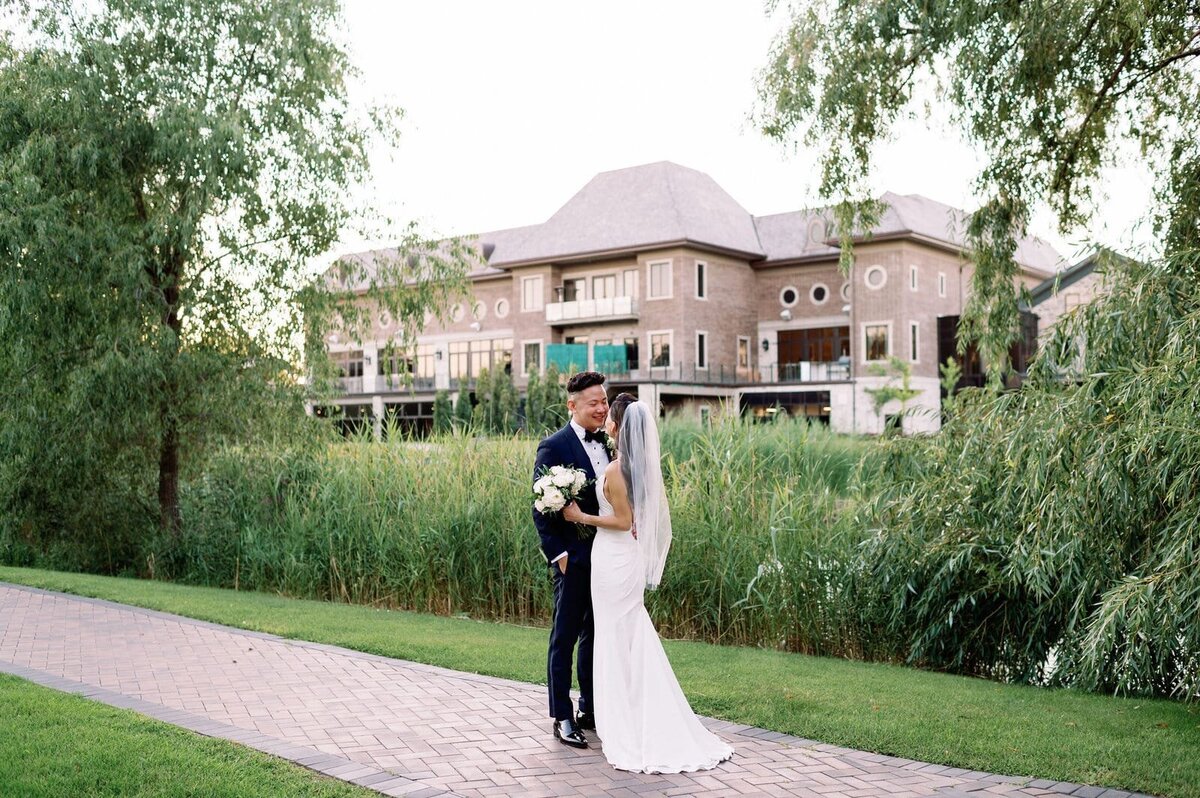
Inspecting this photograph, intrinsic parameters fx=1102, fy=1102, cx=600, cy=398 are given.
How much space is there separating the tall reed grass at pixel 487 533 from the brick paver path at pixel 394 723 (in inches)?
117

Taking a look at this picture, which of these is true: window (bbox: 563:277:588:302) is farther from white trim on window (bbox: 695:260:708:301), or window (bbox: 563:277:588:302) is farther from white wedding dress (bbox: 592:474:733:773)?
white wedding dress (bbox: 592:474:733:773)

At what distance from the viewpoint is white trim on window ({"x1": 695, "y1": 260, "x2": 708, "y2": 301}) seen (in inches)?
2014

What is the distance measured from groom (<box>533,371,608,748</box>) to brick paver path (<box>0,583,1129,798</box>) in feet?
1.02

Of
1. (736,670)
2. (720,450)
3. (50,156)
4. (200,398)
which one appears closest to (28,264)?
(50,156)

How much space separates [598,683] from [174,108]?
1147 cm

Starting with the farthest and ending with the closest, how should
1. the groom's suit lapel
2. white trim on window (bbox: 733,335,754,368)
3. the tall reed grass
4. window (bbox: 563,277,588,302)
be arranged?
1. window (bbox: 563,277,588,302)
2. white trim on window (bbox: 733,335,754,368)
3. the tall reed grass
4. the groom's suit lapel

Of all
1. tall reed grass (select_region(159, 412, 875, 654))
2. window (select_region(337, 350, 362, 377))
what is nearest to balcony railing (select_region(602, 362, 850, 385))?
window (select_region(337, 350, 362, 377))

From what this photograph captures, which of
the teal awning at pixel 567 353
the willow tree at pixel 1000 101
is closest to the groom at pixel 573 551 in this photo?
the willow tree at pixel 1000 101

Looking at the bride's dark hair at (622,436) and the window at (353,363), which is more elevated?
the window at (353,363)

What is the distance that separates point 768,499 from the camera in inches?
442

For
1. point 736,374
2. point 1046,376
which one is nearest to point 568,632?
point 1046,376

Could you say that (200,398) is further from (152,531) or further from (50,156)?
(50,156)

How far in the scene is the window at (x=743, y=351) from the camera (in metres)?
53.4

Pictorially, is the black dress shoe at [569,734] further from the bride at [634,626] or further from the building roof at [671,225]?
the building roof at [671,225]
